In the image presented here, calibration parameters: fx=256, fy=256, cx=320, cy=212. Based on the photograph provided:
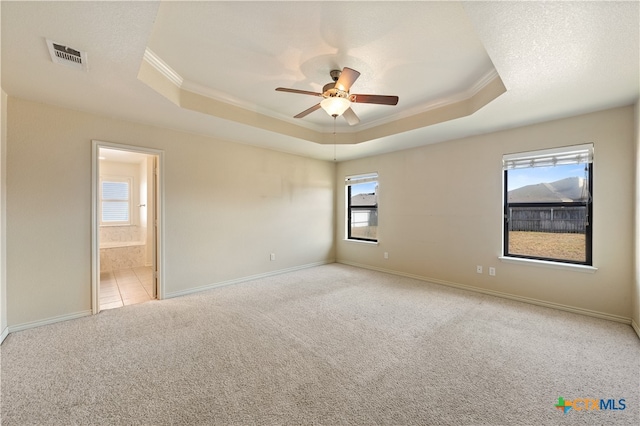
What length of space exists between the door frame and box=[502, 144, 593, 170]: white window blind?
193 inches

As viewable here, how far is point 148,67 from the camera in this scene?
8.01ft

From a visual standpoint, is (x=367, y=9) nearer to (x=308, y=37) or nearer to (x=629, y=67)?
(x=308, y=37)

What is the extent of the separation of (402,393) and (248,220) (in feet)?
11.5

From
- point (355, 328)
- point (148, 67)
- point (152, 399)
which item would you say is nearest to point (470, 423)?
point (355, 328)

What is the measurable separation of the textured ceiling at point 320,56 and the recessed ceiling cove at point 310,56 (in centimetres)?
1

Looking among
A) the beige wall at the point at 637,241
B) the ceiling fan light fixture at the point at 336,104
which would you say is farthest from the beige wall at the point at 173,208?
the beige wall at the point at 637,241

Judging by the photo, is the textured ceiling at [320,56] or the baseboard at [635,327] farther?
the baseboard at [635,327]

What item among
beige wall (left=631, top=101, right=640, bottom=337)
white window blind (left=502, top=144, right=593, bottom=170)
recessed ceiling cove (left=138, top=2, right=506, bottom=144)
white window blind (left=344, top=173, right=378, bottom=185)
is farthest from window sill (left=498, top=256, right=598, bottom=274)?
white window blind (left=344, top=173, right=378, bottom=185)

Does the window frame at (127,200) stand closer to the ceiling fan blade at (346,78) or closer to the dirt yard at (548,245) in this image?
the ceiling fan blade at (346,78)

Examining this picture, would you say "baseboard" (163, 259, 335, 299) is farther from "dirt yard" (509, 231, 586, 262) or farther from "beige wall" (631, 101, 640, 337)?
"beige wall" (631, 101, 640, 337)

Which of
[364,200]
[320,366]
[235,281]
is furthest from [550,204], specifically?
[235,281]

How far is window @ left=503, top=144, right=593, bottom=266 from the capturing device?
124 inches

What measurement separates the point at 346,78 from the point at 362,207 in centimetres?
371

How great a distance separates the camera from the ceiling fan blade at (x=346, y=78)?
218cm
